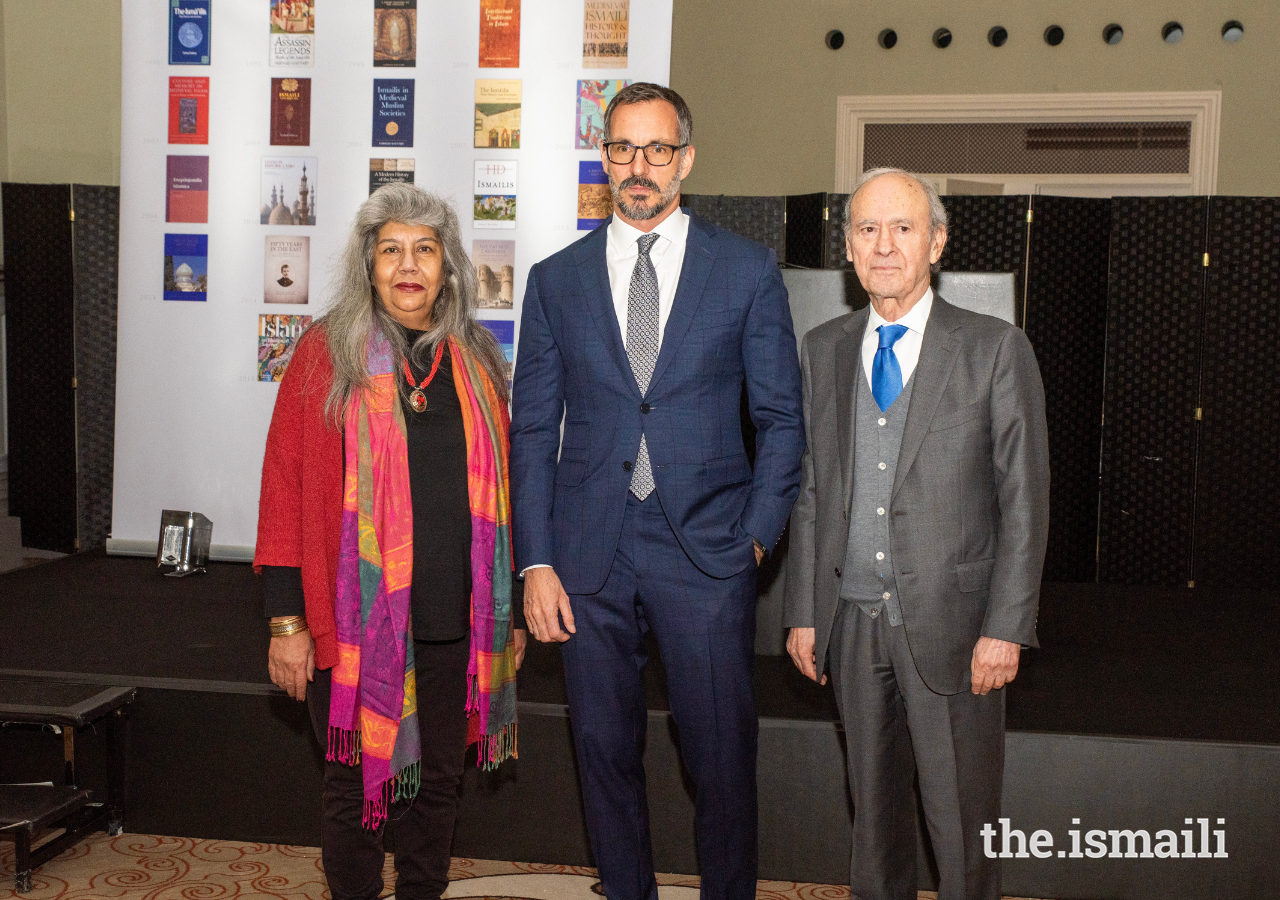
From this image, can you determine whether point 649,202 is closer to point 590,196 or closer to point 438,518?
point 438,518

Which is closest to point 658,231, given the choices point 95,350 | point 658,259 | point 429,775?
point 658,259

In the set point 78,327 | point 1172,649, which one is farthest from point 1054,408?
Result: point 78,327

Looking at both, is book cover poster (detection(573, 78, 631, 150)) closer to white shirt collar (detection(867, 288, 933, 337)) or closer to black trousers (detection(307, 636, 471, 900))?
white shirt collar (detection(867, 288, 933, 337))

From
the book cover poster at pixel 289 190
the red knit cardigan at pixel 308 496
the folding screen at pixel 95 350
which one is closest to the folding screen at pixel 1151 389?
the book cover poster at pixel 289 190

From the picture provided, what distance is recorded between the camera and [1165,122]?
24.5 ft

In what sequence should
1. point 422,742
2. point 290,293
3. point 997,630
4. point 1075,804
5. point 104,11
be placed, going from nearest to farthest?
point 997,630 → point 422,742 → point 1075,804 → point 290,293 → point 104,11

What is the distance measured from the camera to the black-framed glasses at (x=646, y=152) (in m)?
2.04

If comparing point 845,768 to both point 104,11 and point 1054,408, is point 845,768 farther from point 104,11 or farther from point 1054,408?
point 104,11

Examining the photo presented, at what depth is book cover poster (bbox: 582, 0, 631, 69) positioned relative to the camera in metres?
3.73

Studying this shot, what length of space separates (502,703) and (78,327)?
445cm

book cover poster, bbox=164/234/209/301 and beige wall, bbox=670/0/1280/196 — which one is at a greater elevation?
Answer: beige wall, bbox=670/0/1280/196

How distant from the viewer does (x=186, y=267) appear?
4.15 m

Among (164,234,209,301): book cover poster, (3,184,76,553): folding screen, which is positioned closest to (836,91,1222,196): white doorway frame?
(164,234,209,301): book cover poster

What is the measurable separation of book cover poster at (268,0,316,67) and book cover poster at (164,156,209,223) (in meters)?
0.49
